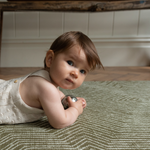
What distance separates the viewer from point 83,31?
7.18 ft

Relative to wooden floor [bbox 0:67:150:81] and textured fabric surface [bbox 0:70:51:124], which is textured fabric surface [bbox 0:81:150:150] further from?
wooden floor [bbox 0:67:150:81]

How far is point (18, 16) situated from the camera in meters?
2.09

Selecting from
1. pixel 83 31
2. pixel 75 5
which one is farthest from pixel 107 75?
pixel 83 31

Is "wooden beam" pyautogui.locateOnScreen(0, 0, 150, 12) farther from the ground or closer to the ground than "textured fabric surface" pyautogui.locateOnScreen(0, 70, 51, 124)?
farther from the ground

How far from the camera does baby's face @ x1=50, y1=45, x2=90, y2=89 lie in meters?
0.61

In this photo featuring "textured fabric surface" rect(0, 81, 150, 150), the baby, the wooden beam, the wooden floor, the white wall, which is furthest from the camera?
the white wall

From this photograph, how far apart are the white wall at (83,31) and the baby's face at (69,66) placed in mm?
1567

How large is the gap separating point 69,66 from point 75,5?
1215 mm

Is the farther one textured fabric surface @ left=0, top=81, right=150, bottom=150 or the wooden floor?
the wooden floor

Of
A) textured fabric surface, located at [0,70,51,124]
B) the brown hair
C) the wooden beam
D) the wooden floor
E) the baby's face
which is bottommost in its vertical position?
the wooden floor

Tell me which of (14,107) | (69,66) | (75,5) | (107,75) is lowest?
(107,75)

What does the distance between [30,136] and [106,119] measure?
28 centimetres

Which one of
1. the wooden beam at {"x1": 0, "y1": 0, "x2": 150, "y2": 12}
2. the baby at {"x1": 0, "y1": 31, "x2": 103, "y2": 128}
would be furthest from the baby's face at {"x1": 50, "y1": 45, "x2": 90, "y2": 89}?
the wooden beam at {"x1": 0, "y1": 0, "x2": 150, "y2": 12}

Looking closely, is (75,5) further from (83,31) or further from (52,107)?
(52,107)
